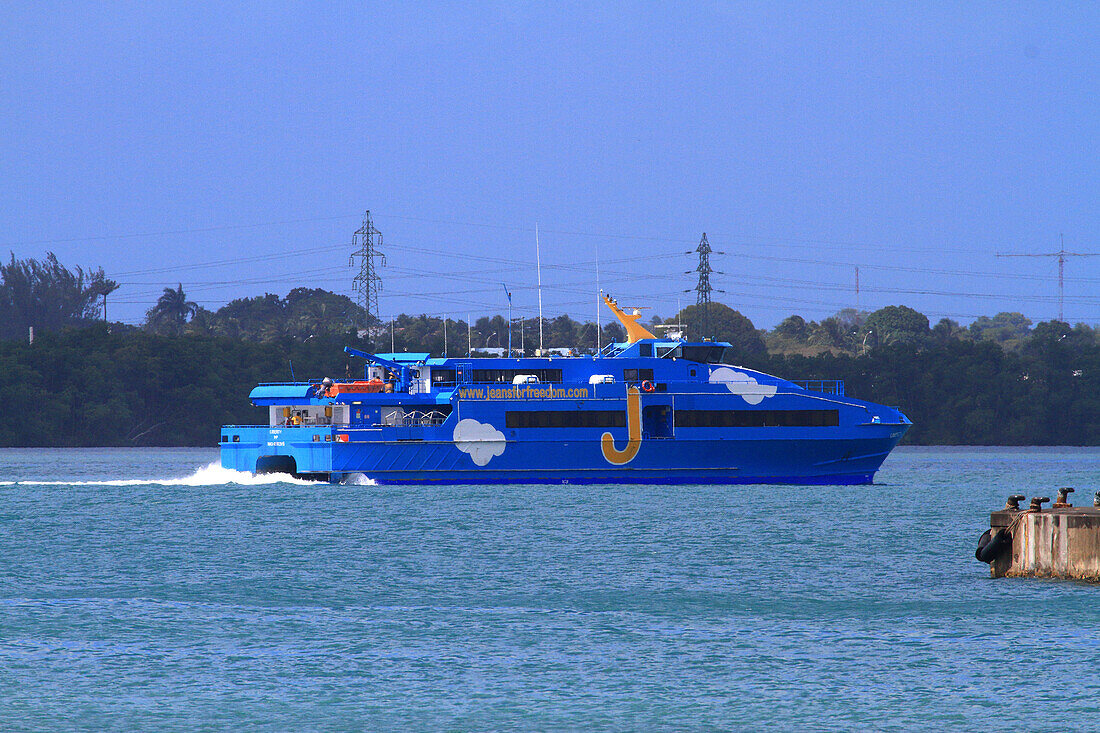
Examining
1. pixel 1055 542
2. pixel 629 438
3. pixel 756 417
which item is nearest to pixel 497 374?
pixel 629 438

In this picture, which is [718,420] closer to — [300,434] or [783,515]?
[783,515]

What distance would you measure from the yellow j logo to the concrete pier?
79.4ft

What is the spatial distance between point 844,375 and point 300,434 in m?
81.1

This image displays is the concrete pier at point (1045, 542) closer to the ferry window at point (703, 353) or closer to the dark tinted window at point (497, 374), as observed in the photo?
the ferry window at point (703, 353)

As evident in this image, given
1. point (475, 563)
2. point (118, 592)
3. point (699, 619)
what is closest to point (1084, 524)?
point (699, 619)

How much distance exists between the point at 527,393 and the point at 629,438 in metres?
4.06

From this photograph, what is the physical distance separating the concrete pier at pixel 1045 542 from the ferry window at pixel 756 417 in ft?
79.0

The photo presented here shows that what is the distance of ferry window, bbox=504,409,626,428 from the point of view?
52812 mm

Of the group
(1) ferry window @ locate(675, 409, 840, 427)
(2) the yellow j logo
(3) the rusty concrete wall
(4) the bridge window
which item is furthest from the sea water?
(4) the bridge window

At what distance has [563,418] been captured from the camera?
5284 cm

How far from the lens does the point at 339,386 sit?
53.4 metres

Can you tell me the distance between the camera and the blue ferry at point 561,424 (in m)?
52.6

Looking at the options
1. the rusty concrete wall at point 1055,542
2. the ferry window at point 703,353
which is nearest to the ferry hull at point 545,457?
the ferry window at point 703,353

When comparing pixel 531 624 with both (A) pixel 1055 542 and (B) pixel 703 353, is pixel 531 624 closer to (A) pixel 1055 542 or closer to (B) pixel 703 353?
(A) pixel 1055 542
